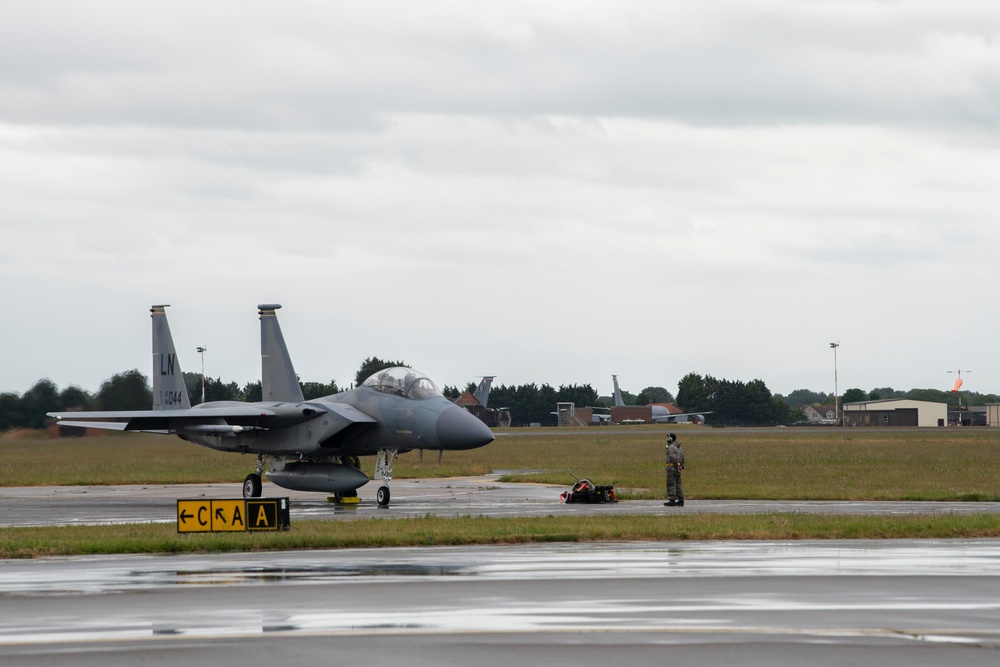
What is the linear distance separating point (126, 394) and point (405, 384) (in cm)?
1603

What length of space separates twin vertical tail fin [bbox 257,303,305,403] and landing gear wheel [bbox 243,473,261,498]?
8.52ft

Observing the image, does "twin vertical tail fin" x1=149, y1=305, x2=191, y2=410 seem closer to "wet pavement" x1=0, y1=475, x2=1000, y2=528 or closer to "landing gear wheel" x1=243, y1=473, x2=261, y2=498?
"wet pavement" x1=0, y1=475, x2=1000, y2=528

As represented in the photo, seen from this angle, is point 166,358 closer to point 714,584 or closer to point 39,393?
point 39,393

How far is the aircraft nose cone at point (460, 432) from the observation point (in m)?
30.6

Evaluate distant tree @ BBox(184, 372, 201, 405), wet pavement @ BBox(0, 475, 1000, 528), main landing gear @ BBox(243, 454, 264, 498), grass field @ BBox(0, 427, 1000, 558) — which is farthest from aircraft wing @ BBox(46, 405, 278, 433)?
distant tree @ BBox(184, 372, 201, 405)

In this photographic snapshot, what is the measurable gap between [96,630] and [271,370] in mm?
25556

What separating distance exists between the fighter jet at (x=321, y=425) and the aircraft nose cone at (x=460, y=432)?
2cm

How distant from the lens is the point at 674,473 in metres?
29.1

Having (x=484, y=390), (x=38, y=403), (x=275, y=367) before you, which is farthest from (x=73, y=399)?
(x=484, y=390)

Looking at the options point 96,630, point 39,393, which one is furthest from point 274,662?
point 39,393

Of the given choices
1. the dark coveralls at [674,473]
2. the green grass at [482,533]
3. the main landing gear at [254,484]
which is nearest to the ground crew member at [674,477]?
the dark coveralls at [674,473]

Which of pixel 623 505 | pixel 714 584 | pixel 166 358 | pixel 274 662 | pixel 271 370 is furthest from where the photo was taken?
pixel 166 358

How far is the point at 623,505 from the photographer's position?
96.1 ft

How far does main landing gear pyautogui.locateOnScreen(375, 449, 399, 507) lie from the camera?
3019 cm
